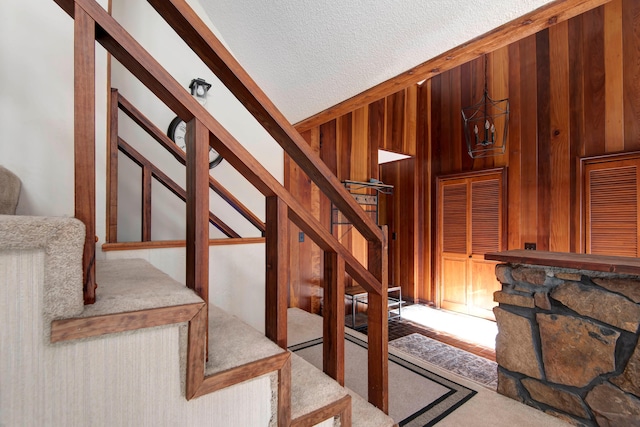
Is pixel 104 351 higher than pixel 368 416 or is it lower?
higher

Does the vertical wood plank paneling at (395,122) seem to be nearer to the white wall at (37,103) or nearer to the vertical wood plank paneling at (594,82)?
the vertical wood plank paneling at (594,82)

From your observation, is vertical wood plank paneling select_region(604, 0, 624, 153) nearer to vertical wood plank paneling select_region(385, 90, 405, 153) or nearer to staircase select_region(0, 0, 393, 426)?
vertical wood plank paneling select_region(385, 90, 405, 153)

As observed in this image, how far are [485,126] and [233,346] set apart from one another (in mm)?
3942

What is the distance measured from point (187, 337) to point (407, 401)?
1631 millimetres

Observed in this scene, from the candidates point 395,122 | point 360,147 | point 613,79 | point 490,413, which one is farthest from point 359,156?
point 490,413

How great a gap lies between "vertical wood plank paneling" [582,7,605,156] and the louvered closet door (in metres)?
0.24

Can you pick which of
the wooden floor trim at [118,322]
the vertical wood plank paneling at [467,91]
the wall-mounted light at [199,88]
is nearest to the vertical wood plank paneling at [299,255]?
the wall-mounted light at [199,88]

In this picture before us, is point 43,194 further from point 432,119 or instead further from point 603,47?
point 603,47

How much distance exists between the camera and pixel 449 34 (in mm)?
1822

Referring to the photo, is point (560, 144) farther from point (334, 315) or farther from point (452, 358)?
point (334, 315)

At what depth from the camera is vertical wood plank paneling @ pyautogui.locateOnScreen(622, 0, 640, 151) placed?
2.88 m

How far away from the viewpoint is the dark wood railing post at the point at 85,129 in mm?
669

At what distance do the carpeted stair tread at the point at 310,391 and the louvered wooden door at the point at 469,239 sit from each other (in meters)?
3.39

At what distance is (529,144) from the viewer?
141 inches
